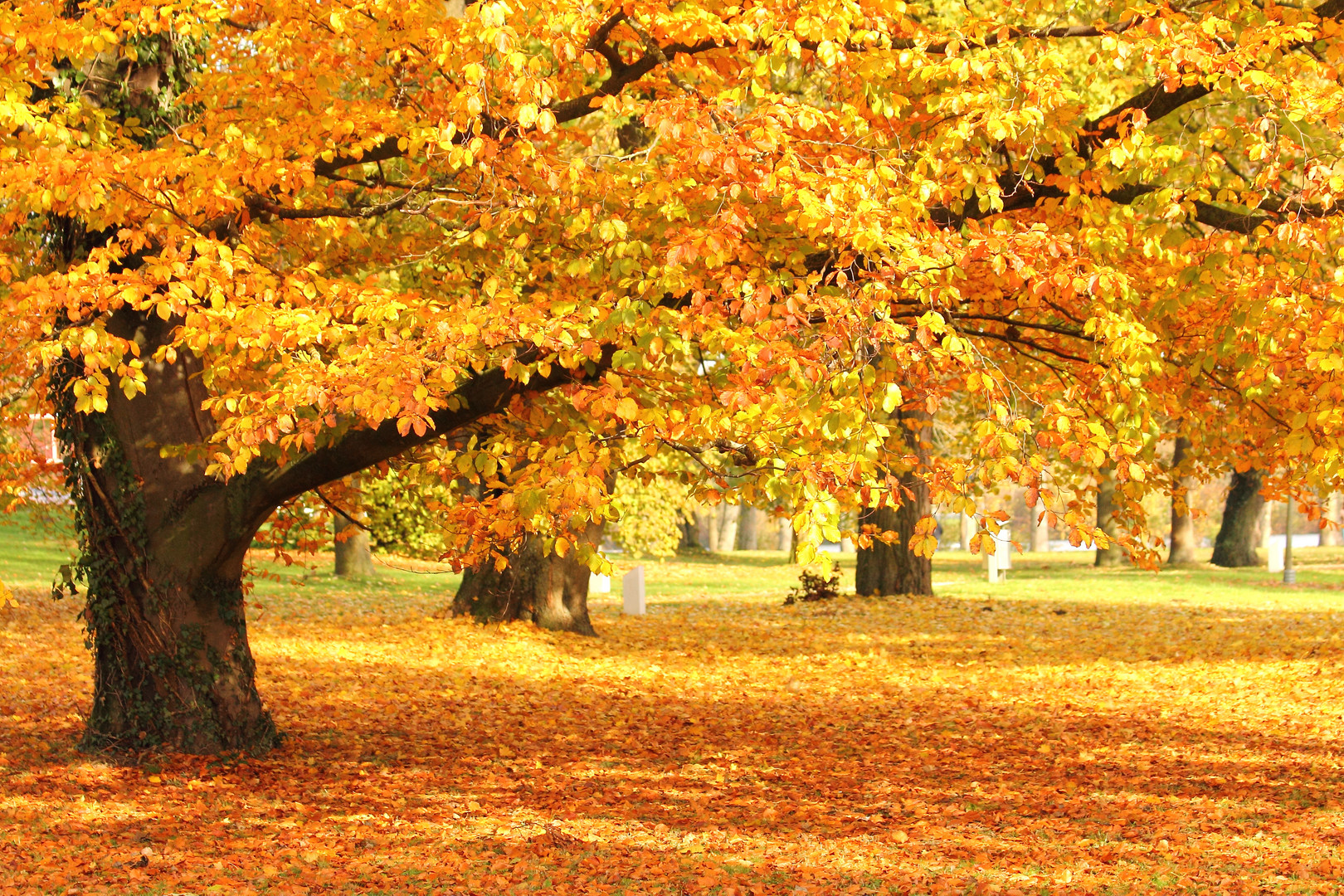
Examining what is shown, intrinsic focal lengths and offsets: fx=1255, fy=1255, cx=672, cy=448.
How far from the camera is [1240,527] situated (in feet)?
100

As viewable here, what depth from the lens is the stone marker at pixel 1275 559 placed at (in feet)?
93.1

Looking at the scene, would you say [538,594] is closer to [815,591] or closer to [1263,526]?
[815,591]

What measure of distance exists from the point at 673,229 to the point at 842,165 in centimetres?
84

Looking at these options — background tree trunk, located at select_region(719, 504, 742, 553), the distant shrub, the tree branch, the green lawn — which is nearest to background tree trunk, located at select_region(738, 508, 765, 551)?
background tree trunk, located at select_region(719, 504, 742, 553)

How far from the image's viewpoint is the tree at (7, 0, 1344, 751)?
5.56 meters

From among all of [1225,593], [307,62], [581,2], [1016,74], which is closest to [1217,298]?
[1016,74]

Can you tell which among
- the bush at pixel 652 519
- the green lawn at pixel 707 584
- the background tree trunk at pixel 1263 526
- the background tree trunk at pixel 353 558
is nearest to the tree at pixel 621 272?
the green lawn at pixel 707 584

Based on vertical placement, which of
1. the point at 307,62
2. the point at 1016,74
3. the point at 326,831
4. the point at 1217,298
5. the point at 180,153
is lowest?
the point at 326,831

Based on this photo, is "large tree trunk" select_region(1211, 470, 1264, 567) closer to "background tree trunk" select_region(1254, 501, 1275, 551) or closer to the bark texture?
"background tree trunk" select_region(1254, 501, 1275, 551)

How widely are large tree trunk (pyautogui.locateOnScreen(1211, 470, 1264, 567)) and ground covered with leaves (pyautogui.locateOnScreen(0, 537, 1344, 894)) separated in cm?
1411

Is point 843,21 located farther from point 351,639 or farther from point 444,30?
point 351,639

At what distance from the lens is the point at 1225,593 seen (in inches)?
913

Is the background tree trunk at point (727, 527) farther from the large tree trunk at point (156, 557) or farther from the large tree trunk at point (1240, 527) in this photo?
the large tree trunk at point (156, 557)

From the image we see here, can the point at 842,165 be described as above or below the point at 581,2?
below
